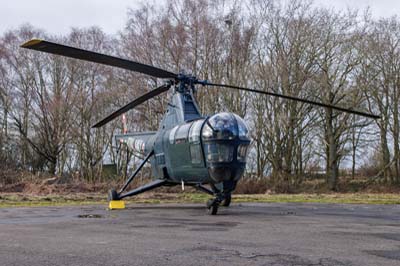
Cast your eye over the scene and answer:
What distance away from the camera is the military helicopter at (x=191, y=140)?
11281 millimetres

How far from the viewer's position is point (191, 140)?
12.2m

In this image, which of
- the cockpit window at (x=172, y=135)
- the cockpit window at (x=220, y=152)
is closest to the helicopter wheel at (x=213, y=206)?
the cockpit window at (x=220, y=152)

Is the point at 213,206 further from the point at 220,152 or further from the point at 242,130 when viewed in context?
the point at 242,130

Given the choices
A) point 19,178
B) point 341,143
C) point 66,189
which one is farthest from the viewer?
point 341,143

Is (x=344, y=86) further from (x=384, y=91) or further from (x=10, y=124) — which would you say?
(x=10, y=124)

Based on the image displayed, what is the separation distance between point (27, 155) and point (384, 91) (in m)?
25.1

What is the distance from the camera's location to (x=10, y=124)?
3706 cm

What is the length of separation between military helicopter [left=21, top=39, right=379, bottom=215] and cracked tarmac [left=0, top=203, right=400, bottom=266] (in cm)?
131

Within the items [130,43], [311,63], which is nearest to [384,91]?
[311,63]

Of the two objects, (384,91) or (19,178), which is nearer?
(19,178)

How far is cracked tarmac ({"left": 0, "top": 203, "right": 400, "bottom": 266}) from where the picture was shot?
561cm

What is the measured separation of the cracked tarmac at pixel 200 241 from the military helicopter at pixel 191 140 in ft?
4.31

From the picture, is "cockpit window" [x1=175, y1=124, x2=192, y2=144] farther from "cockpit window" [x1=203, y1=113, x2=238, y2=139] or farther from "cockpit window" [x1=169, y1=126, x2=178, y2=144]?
"cockpit window" [x1=203, y1=113, x2=238, y2=139]

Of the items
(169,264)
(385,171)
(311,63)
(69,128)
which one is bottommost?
(169,264)
